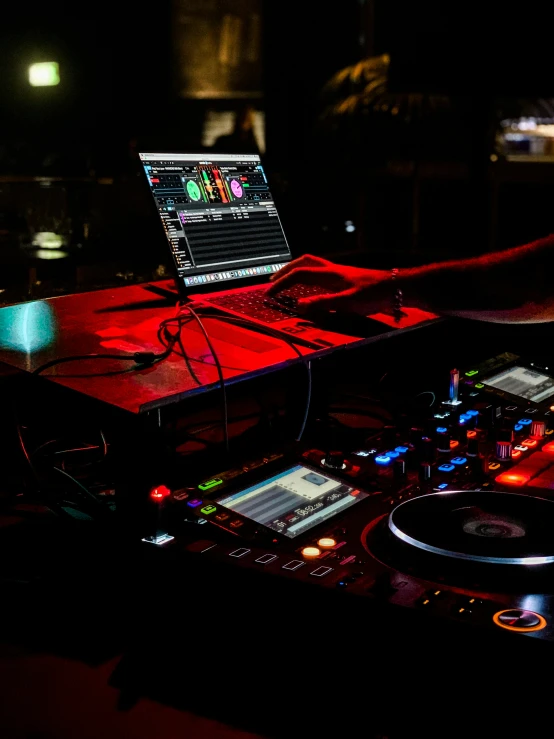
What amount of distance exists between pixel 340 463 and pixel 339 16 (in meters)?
4.60

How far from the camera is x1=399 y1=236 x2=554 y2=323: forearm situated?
1280 mm

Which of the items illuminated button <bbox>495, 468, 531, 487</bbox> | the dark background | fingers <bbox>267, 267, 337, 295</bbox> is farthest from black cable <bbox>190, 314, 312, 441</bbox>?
the dark background

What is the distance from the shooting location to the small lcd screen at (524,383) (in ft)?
4.65

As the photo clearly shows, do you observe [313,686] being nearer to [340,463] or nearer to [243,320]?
[340,463]

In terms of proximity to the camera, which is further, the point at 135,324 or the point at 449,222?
the point at 449,222

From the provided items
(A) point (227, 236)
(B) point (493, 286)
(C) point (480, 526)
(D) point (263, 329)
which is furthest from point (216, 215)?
(C) point (480, 526)

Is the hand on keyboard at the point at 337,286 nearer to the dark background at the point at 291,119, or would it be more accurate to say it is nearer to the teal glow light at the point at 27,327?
the teal glow light at the point at 27,327

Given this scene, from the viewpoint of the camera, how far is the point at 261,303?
1.44 metres

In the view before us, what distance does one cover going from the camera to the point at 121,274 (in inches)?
93.0

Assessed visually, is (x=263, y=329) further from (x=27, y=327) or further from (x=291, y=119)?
(x=291, y=119)

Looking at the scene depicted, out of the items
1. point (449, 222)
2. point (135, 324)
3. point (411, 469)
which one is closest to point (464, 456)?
point (411, 469)

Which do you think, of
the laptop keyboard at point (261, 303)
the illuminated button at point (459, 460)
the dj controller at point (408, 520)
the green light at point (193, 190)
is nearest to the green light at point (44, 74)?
the green light at point (193, 190)

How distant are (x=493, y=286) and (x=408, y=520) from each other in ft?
1.78

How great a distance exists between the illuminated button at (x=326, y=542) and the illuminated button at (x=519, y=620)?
22cm
